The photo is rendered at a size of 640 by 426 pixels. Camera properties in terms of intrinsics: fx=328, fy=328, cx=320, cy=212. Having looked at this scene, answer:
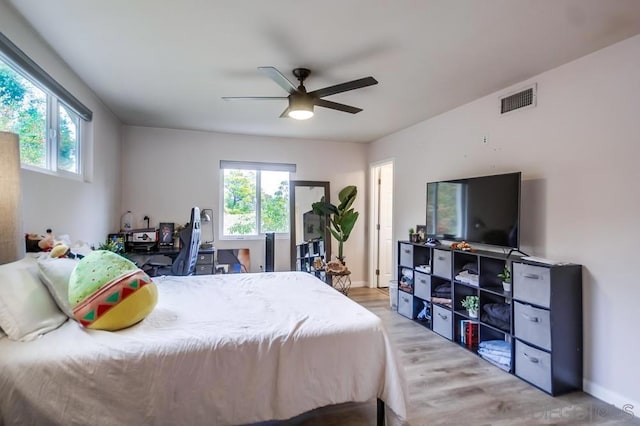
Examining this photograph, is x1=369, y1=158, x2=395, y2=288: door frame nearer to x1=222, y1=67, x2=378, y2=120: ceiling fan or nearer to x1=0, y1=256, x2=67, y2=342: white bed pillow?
x1=222, y1=67, x2=378, y2=120: ceiling fan

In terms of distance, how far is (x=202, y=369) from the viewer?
154 centimetres

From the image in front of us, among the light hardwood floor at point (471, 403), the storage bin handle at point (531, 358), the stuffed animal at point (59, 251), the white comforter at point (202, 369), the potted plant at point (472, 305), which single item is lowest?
the light hardwood floor at point (471, 403)

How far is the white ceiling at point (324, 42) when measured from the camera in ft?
6.36

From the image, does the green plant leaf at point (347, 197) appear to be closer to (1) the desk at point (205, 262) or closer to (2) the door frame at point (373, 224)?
(2) the door frame at point (373, 224)

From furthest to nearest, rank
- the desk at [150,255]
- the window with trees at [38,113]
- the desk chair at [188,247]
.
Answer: the desk at [150,255] → the desk chair at [188,247] → the window with trees at [38,113]

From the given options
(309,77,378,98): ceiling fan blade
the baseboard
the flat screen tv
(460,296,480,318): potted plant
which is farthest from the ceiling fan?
the baseboard

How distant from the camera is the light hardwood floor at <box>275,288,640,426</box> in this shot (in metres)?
2.08

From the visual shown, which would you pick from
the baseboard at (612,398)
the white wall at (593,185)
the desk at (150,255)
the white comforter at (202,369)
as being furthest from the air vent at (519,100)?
the desk at (150,255)

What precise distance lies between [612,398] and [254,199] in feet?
14.9

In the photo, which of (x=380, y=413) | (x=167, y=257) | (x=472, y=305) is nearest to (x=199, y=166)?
(x=167, y=257)

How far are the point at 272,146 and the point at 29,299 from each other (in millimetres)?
4038

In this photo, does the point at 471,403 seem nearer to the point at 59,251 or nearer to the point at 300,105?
the point at 300,105

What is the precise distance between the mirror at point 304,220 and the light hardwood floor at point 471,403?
8.75 feet

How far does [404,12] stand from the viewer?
1967 mm
